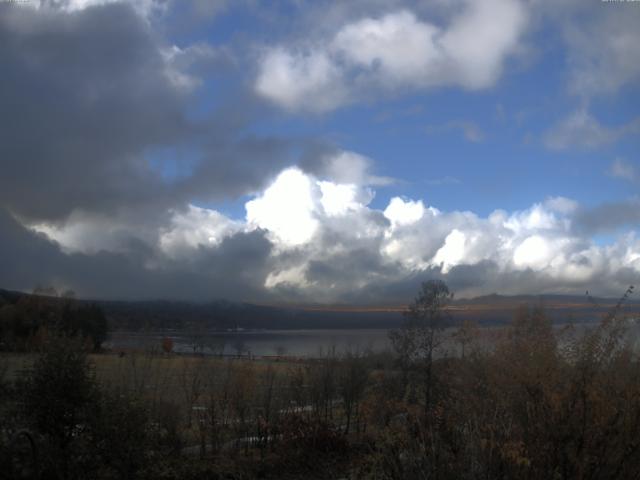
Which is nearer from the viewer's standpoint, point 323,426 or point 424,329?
point 323,426

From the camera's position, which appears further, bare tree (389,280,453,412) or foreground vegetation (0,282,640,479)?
bare tree (389,280,453,412)

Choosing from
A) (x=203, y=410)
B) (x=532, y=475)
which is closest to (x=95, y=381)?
(x=203, y=410)

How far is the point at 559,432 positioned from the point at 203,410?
9886mm

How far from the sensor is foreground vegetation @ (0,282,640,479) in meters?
6.39

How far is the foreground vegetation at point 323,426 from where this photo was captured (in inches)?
251

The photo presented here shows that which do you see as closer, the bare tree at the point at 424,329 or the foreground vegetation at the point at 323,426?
the foreground vegetation at the point at 323,426

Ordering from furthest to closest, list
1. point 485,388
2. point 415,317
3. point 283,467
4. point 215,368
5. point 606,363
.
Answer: point 415,317, point 215,368, point 283,467, point 485,388, point 606,363

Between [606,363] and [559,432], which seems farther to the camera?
[606,363]

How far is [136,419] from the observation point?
29.6ft

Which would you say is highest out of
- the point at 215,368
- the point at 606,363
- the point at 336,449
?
the point at 606,363

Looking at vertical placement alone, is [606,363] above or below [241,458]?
above

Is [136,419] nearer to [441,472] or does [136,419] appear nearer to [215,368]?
[441,472]

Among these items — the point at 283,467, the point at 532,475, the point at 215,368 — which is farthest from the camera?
the point at 215,368

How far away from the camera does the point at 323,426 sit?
46.0 ft
